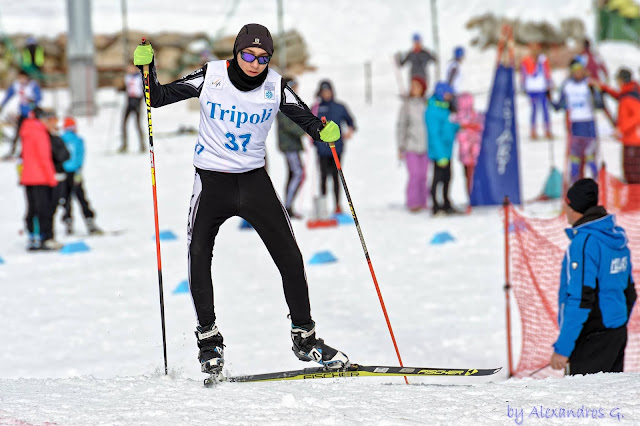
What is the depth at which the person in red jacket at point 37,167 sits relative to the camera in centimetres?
1059

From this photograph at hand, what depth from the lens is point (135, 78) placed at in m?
17.6

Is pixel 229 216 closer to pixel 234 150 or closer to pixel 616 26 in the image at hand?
pixel 234 150

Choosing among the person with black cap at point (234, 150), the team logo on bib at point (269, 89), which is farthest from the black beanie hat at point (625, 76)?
the team logo on bib at point (269, 89)

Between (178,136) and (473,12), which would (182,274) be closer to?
(178,136)

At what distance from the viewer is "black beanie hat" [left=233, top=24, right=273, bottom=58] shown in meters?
4.64

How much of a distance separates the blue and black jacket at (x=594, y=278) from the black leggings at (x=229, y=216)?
63.3 inches

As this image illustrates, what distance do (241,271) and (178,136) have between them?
37.9ft

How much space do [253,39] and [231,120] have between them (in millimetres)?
429

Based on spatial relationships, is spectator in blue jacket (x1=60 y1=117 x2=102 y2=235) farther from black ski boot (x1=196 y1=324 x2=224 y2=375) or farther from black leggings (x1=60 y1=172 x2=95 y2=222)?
black ski boot (x1=196 y1=324 x2=224 y2=375)

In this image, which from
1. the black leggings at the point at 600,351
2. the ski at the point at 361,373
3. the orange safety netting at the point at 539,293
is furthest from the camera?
the orange safety netting at the point at 539,293

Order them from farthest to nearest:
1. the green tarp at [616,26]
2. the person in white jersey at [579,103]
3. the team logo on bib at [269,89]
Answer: the green tarp at [616,26], the person in white jersey at [579,103], the team logo on bib at [269,89]

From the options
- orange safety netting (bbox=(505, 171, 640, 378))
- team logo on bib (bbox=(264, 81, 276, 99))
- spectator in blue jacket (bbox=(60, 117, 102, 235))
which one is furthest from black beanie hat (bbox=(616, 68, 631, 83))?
team logo on bib (bbox=(264, 81, 276, 99))

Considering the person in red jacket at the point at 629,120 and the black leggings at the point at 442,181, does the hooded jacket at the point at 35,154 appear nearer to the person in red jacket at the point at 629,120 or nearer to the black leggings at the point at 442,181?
the black leggings at the point at 442,181

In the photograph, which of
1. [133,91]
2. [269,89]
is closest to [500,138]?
[269,89]
